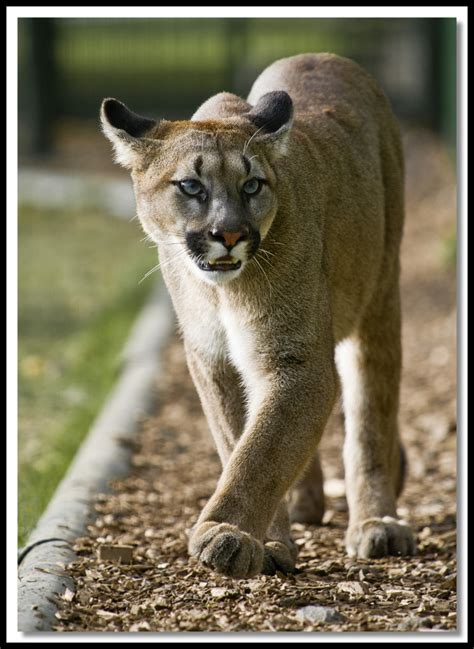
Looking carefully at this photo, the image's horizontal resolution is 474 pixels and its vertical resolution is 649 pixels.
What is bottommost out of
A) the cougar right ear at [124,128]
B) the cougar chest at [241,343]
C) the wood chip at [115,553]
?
the wood chip at [115,553]

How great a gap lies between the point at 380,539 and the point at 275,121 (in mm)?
2111

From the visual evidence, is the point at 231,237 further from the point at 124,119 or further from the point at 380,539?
the point at 380,539

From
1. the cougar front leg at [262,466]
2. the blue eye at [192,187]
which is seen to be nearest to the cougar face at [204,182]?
the blue eye at [192,187]

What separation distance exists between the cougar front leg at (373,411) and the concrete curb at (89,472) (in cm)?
142

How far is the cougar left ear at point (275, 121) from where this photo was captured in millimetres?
5223

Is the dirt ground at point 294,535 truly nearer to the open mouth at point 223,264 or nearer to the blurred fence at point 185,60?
the open mouth at point 223,264

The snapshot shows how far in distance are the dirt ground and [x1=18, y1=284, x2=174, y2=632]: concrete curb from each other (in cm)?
8

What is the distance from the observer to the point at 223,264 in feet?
16.1

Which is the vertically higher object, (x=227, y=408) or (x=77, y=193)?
(x=77, y=193)

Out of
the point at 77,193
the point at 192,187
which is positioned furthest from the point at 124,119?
the point at 77,193

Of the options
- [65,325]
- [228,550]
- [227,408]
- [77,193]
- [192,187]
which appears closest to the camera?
[228,550]

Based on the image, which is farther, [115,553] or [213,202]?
[115,553]

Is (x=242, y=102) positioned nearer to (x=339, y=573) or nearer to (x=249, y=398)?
(x=249, y=398)

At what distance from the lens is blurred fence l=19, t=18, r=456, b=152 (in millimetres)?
19344
